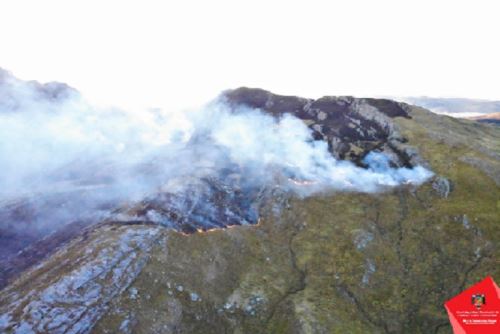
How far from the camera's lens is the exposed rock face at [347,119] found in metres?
136

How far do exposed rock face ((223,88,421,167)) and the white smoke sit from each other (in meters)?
4.85

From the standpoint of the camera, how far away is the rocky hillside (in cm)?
7612

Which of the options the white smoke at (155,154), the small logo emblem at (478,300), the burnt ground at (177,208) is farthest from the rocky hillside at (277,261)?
the small logo emblem at (478,300)

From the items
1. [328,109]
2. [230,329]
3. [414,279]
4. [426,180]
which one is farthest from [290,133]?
[230,329]

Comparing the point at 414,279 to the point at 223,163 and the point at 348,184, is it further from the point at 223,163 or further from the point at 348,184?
the point at 223,163

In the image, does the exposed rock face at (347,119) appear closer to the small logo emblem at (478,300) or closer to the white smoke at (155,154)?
the white smoke at (155,154)

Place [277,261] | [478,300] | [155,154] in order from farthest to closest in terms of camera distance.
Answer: [155,154], [277,261], [478,300]

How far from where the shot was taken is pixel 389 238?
101 meters

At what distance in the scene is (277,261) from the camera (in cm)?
9681

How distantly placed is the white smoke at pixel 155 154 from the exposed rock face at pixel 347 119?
4847 mm

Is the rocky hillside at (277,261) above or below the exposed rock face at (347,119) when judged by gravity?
below

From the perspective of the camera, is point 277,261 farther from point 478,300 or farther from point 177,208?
point 478,300

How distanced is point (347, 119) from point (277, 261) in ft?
273

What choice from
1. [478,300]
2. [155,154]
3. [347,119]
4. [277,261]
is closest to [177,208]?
[277,261]
